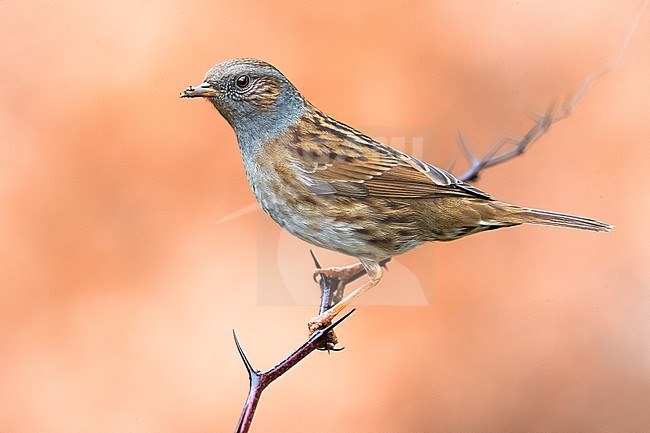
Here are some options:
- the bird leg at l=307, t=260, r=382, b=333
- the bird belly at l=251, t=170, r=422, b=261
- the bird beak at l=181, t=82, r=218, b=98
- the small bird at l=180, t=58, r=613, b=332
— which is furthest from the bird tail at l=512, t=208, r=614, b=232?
the bird beak at l=181, t=82, r=218, b=98

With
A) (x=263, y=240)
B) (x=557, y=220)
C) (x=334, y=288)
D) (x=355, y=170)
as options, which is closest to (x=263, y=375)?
(x=334, y=288)

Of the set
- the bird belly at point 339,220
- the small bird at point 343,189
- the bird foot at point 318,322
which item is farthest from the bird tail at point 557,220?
the bird foot at point 318,322

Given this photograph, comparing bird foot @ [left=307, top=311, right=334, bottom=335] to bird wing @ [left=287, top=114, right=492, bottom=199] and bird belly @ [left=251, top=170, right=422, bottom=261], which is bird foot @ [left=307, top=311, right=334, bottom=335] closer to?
bird belly @ [left=251, top=170, right=422, bottom=261]

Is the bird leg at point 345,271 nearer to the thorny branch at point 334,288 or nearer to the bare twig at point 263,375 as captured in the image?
the thorny branch at point 334,288

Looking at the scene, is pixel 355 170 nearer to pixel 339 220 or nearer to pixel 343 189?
pixel 343 189

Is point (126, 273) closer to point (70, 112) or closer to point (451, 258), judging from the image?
point (70, 112)

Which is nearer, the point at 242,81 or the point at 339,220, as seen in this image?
the point at 242,81
